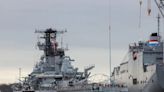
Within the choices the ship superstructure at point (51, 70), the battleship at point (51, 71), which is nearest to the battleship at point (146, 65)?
the battleship at point (51, 71)

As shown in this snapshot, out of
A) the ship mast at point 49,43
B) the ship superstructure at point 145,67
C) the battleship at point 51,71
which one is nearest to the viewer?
the ship superstructure at point 145,67

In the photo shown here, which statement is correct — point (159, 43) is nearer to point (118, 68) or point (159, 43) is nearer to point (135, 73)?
point (135, 73)

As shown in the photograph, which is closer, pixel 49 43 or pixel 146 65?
pixel 146 65

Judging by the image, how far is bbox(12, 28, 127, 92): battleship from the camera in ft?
346

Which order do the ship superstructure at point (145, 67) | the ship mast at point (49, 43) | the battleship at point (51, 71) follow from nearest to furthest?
the ship superstructure at point (145, 67)
the battleship at point (51, 71)
the ship mast at point (49, 43)

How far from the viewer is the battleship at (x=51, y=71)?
4155 inches

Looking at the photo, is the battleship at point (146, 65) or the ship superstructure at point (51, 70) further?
the ship superstructure at point (51, 70)

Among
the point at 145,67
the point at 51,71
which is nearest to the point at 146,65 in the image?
the point at 145,67

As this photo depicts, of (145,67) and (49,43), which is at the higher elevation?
(49,43)

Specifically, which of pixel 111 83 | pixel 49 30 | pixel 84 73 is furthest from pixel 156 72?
pixel 49 30

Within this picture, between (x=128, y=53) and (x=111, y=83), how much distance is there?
15.3 ft

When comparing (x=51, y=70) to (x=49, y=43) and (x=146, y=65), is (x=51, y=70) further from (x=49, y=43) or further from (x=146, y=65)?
(x=146, y=65)

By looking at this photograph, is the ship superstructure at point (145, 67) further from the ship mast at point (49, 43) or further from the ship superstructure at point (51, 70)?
the ship mast at point (49, 43)

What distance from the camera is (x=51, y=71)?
11238 cm
